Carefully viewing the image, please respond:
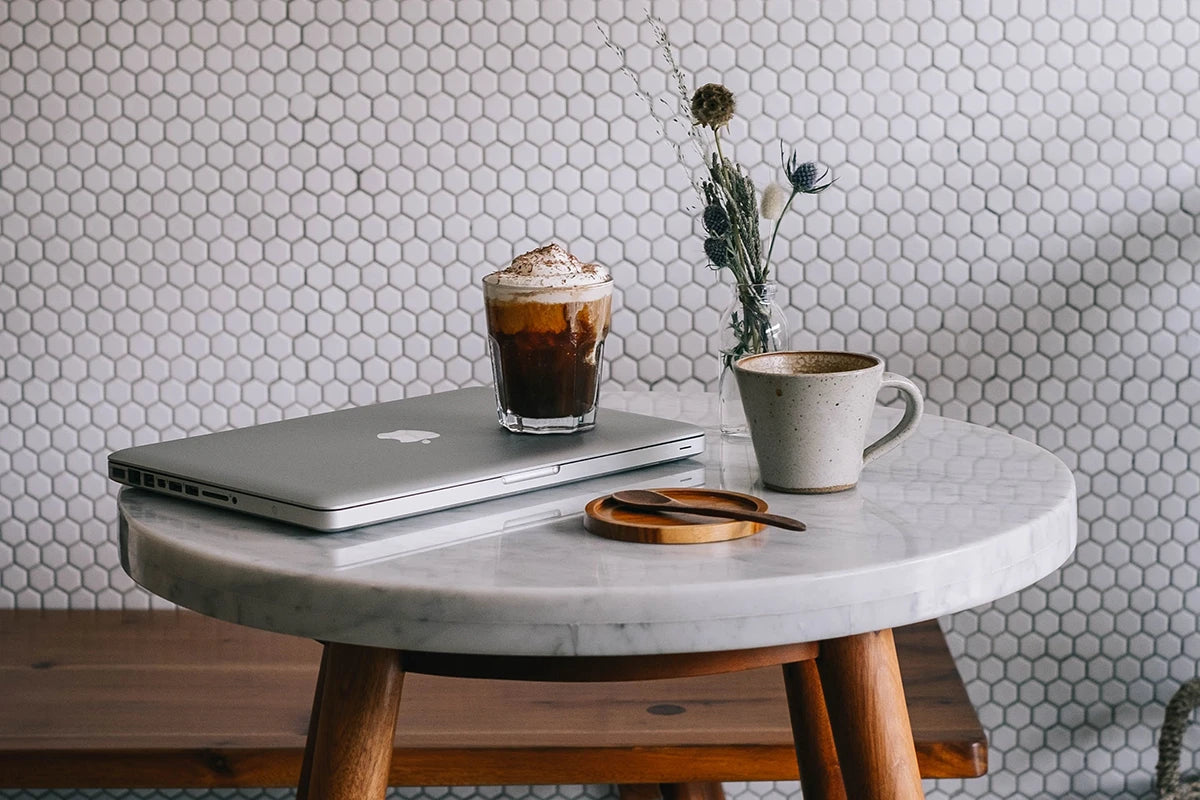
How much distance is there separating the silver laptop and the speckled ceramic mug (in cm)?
10

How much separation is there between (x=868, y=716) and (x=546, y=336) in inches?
13.5

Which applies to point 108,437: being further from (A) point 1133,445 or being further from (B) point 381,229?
(A) point 1133,445

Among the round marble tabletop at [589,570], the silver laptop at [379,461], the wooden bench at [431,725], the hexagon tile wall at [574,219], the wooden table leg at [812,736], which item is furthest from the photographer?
the hexagon tile wall at [574,219]

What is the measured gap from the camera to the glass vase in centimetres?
104

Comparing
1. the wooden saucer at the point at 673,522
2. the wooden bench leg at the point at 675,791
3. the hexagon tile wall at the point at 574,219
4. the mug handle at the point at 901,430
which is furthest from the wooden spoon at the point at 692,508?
the hexagon tile wall at the point at 574,219

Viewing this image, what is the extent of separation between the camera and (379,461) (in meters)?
0.85

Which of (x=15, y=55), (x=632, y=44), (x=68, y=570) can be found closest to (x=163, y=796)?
(x=68, y=570)

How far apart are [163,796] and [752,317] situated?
4.07ft

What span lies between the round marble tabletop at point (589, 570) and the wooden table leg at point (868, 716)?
0.08 meters

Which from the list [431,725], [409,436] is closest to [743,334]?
[409,436]

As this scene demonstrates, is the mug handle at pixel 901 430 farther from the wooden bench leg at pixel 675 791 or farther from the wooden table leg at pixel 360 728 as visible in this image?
the wooden bench leg at pixel 675 791

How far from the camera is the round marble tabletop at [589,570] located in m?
0.66

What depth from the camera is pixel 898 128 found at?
1682 mm

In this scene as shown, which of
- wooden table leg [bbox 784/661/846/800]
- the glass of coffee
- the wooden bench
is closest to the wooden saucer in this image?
the glass of coffee
